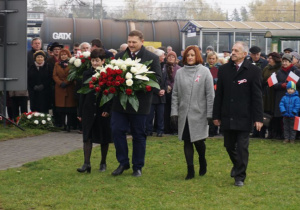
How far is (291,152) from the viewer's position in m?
12.1

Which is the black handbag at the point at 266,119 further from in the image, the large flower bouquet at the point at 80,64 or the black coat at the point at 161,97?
the large flower bouquet at the point at 80,64

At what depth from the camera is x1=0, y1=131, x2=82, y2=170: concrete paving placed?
435 inches

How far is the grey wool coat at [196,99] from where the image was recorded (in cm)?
895

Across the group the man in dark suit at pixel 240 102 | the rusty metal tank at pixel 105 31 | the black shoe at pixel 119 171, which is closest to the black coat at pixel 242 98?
the man in dark suit at pixel 240 102

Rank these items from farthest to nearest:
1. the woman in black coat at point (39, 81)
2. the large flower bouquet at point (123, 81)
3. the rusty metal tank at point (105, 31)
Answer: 1. the rusty metal tank at point (105, 31)
2. the woman in black coat at point (39, 81)
3. the large flower bouquet at point (123, 81)

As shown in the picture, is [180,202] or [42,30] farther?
[42,30]

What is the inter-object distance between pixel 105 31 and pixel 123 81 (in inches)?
1195

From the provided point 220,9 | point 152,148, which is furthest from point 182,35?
point 220,9

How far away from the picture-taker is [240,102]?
28.1ft

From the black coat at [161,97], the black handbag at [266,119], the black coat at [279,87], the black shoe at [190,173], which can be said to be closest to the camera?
the black shoe at [190,173]

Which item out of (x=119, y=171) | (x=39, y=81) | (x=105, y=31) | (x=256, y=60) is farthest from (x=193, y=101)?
(x=105, y=31)

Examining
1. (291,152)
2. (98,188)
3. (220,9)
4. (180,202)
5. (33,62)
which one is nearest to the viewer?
(180,202)

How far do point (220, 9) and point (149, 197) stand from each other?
4366 inches

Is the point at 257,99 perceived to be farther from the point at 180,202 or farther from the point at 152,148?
the point at 152,148
